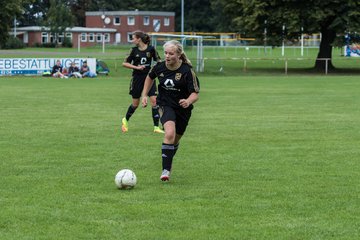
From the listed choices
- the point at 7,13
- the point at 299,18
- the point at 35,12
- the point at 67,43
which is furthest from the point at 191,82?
the point at 35,12

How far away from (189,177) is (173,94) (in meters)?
1.07

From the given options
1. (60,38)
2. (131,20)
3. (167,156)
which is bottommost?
(167,156)

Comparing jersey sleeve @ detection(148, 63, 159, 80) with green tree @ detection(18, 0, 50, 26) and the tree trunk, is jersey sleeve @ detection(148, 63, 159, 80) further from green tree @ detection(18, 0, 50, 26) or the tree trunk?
green tree @ detection(18, 0, 50, 26)

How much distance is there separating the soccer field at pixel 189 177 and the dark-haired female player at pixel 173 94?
1.43 feet

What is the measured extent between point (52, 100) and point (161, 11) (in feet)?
287

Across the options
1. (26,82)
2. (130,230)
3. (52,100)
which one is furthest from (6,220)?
(26,82)

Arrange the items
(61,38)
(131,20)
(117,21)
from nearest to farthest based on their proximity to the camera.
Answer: (61,38)
(131,20)
(117,21)

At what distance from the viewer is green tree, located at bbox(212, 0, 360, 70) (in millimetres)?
42250

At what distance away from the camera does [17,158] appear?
1070 centimetres

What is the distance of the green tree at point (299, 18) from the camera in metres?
42.2

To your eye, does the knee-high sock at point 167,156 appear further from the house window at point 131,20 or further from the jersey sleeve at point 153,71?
the house window at point 131,20

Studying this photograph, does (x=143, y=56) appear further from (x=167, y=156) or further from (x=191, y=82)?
(x=167, y=156)

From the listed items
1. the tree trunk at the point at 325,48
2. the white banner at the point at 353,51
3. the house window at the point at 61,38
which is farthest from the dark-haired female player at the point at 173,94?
the house window at the point at 61,38

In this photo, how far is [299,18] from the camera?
4278 centimetres
